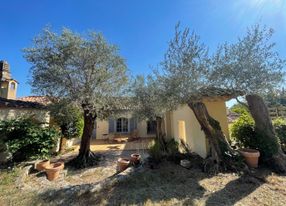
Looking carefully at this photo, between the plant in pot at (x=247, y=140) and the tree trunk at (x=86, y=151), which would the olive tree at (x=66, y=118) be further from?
the plant in pot at (x=247, y=140)

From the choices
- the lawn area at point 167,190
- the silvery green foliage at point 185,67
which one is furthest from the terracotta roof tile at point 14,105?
the silvery green foliage at point 185,67

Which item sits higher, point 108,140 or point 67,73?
point 67,73

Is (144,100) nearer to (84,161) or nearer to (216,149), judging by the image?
(216,149)

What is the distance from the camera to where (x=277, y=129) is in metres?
8.91

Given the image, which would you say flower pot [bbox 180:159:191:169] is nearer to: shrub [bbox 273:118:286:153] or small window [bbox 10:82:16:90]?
shrub [bbox 273:118:286:153]

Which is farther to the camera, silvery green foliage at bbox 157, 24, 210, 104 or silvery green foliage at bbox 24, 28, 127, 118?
silvery green foliage at bbox 24, 28, 127, 118

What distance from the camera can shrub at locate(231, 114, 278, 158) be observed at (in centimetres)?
710

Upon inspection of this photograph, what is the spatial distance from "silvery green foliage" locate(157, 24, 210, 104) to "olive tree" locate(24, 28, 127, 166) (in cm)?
369

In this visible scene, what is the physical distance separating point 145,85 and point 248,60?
5494mm

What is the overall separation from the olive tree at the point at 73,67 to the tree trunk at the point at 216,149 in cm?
479

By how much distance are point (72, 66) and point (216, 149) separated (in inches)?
312

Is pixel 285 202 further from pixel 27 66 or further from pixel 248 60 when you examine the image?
pixel 27 66

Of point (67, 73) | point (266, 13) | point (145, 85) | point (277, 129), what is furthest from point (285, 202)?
point (67, 73)

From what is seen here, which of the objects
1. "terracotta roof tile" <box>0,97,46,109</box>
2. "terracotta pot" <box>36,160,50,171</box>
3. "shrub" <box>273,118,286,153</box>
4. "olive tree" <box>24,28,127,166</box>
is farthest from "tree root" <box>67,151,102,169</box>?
"shrub" <box>273,118,286,153</box>
